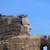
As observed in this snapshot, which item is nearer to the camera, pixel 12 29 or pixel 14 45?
pixel 14 45

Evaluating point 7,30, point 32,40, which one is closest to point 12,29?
point 7,30

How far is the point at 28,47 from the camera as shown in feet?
124

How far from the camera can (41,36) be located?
130 ft

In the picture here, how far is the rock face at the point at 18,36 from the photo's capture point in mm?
37031

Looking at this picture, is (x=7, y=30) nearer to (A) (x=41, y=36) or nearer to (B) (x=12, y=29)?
(B) (x=12, y=29)

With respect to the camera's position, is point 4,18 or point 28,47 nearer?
point 28,47

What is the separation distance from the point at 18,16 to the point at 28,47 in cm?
510

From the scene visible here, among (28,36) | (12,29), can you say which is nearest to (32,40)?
(28,36)

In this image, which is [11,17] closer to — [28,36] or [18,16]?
[18,16]

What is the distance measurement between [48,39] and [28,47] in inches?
134

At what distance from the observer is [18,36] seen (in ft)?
125

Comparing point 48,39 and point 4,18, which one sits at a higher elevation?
point 4,18

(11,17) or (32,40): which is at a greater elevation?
(11,17)

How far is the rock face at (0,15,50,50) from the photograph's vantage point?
37.0 m
